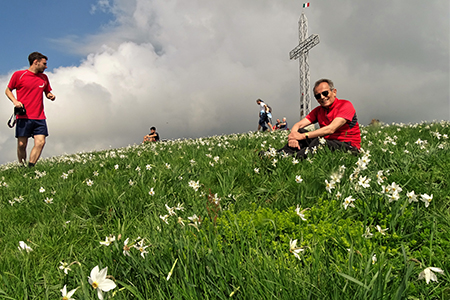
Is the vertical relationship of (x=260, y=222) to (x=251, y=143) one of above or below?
below

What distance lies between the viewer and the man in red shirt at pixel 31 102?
27.6ft

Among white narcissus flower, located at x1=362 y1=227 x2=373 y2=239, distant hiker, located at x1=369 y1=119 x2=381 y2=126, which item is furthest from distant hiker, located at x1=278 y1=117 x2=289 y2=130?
white narcissus flower, located at x1=362 y1=227 x2=373 y2=239

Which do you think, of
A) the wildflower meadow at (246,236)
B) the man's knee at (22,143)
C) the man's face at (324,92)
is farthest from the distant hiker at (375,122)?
the man's knee at (22,143)

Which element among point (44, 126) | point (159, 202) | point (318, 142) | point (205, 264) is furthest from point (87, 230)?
point (44, 126)

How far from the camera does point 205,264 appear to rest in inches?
74.2

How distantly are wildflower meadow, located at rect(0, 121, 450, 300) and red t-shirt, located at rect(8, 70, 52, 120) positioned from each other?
178 inches

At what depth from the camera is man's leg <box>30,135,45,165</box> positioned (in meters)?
8.38

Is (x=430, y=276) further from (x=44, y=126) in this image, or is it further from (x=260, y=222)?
(x=44, y=126)

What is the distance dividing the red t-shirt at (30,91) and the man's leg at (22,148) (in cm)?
67

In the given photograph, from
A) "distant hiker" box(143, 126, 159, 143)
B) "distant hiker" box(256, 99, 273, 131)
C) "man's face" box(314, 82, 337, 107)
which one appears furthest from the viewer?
"distant hiker" box(256, 99, 273, 131)

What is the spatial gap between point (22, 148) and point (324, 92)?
29.5 ft

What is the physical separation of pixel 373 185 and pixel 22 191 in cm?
595

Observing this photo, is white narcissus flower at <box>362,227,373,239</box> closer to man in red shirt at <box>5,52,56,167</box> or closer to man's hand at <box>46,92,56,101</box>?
man in red shirt at <box>5,52,56,167</box>

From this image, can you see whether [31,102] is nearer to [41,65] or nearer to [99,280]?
[41,65]
